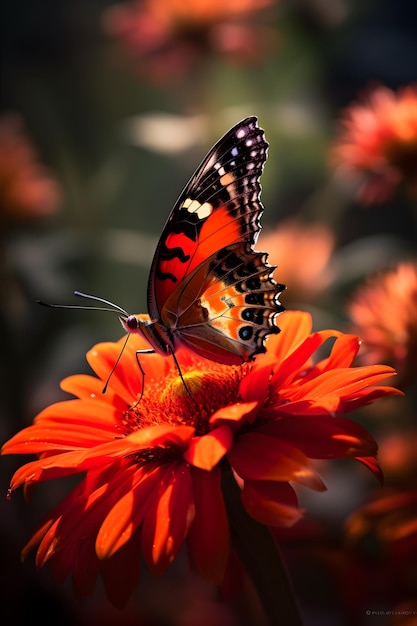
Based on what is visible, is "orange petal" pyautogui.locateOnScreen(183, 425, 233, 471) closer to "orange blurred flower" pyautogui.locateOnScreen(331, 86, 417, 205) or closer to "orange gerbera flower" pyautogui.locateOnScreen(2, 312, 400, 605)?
"orange gerbera flower" pyautogui.locateOnScreen(2, 312, 400, 605)

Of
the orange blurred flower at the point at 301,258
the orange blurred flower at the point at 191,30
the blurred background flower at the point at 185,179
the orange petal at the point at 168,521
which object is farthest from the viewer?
the orange blurred flower at the point at 191,30

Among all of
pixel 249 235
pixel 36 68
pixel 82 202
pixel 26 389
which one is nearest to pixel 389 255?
pixel 249 235

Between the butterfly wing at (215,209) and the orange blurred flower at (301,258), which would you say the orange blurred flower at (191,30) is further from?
the butterfly wing at (215,209)

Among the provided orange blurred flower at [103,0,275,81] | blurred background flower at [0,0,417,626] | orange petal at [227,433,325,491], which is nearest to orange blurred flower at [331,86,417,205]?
blurred background flower at [0,0,417,626]

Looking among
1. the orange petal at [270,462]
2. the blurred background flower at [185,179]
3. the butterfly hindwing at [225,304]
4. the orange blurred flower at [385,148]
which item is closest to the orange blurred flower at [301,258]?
the blurred background flower at [185,179]

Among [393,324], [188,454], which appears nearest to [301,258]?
[393,324]

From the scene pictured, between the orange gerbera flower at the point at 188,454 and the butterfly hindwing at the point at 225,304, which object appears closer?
the orange gerbera flower at the point at 188,454

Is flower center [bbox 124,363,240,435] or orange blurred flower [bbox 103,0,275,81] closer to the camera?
flower center [bbox 124,363,240,435]

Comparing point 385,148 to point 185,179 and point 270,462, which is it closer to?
point 270,462
